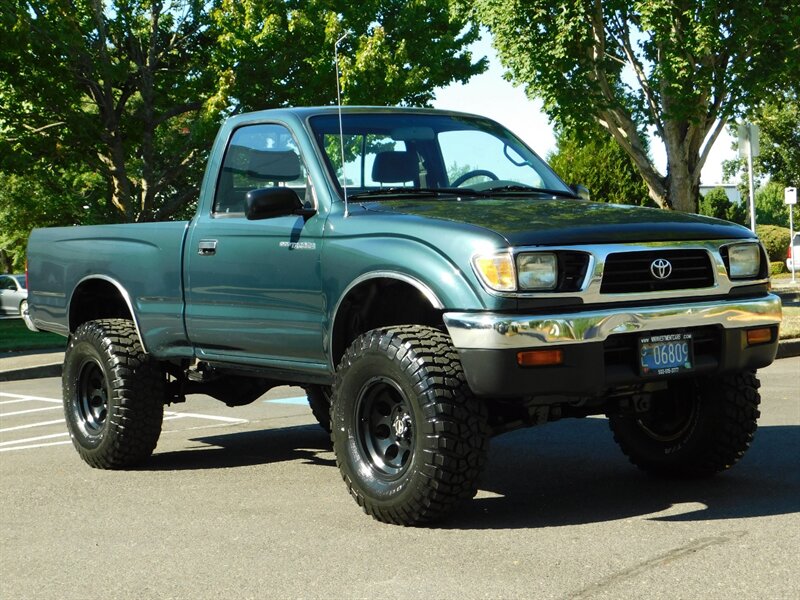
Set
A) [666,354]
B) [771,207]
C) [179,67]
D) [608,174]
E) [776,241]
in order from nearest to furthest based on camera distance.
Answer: [666,354] → [179,67] → [608,174] → [776,241] → [771,207]

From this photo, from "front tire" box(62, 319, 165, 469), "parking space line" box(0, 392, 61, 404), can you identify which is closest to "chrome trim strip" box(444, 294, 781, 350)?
"front tire" box(62, 319, 165, 469)

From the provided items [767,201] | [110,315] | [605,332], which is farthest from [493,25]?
[767,201]

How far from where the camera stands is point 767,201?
97.8m

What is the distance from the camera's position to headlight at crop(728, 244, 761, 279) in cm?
571

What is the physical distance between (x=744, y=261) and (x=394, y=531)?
2.08 m

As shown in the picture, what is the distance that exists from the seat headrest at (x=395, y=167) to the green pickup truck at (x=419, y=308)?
0.04 ft

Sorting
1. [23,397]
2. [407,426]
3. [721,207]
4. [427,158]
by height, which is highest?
[427,158]

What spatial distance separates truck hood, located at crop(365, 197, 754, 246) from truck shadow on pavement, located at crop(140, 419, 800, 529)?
1108 millimetres

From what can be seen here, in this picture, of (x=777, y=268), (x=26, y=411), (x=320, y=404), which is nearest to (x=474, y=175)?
(x=320, y=404)

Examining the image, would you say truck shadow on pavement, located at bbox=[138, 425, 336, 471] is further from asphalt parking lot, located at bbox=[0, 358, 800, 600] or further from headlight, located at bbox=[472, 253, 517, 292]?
headlight, located at bbox=[472, 253, 517, 292]

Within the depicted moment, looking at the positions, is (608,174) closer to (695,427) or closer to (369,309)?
(695,427)

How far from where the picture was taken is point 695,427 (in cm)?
620

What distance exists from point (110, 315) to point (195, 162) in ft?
77.7

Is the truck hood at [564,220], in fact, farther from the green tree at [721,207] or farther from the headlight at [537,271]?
the green tree at [721,207]
